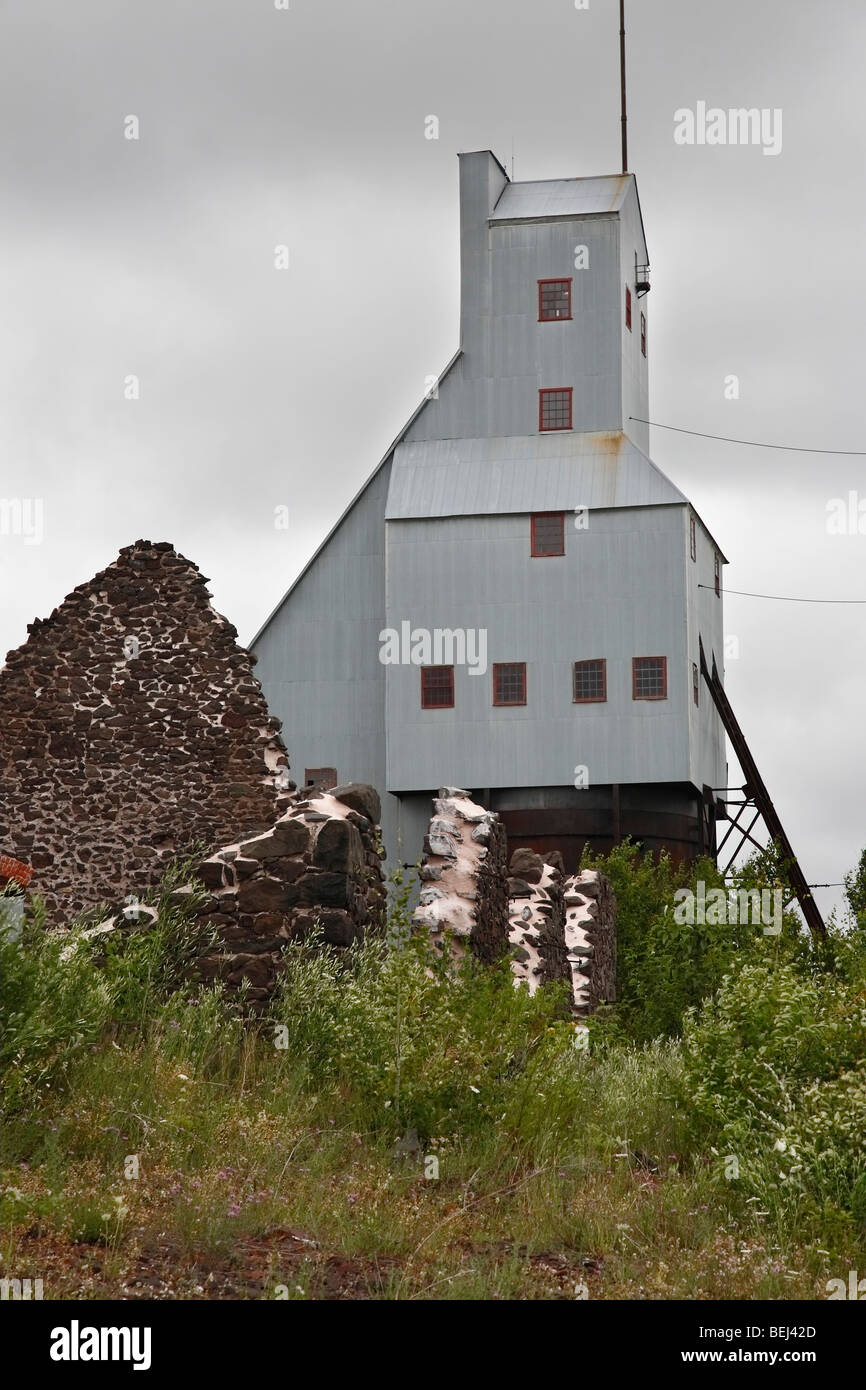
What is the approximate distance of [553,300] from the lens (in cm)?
4450

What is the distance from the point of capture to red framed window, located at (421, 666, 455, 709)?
43.2m

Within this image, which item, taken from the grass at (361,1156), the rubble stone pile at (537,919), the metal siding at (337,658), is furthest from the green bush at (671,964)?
the metal siding at (337,658)

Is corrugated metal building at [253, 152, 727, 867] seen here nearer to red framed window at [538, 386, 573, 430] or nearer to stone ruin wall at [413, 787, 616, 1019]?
red framed window at [538, 386, 573, 430]

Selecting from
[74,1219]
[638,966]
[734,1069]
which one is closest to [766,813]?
[638,966]

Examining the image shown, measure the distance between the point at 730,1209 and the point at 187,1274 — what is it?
3418 mm

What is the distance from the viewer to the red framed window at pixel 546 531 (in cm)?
4278

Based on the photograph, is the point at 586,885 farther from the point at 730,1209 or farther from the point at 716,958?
the point at 730,1209

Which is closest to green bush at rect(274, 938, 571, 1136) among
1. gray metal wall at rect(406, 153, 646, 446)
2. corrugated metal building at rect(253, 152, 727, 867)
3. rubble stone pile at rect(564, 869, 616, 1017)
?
rubble stone pile at rect(564, 869, 616, 1017)

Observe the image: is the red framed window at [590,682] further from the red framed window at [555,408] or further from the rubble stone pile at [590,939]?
the rubble stone pile at [590,939]

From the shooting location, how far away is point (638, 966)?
3000 cm

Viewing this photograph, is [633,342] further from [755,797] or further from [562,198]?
[755,797]

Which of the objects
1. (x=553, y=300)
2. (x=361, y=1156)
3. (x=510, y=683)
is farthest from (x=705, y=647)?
(x=361, y=1156)
